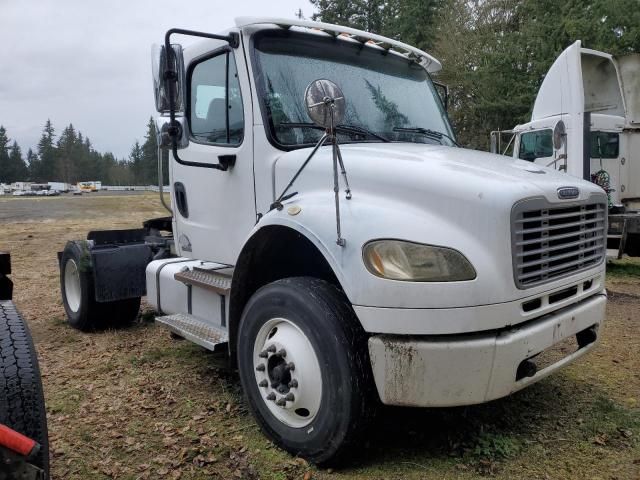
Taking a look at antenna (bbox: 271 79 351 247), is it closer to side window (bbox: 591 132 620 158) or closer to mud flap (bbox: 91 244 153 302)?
mud flap (bbox: 91 244 153 302)

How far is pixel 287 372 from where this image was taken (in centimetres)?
301

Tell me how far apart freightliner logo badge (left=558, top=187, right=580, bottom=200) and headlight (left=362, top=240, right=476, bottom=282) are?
760mm

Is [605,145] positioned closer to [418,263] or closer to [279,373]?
[418,263]

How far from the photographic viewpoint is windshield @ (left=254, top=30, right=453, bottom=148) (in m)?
3.59

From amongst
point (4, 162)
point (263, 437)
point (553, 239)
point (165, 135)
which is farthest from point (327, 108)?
point (4, 162)

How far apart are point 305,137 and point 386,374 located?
5.45ft

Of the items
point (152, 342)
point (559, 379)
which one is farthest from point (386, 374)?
point (152, 342)

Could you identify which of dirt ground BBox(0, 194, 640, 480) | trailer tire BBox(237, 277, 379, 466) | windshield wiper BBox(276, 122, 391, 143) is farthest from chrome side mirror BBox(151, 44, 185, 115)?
dirt ground BBox(0, 194, 640, 480)

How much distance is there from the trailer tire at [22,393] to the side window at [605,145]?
10383 mm

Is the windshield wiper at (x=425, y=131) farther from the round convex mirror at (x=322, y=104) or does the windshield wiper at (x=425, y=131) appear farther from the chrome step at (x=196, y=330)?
the chrome step at (x=196, y=330)

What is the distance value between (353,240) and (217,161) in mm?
1717

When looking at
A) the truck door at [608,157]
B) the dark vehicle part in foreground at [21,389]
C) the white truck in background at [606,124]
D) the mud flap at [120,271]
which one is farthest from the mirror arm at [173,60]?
the truck door at [608,157]

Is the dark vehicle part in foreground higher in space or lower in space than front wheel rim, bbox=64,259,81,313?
higher

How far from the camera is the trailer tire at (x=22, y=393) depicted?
7.04 ft
